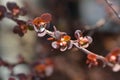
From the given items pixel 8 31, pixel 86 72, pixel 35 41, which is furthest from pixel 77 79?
pixel 8 31

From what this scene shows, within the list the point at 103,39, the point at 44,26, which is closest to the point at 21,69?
the point at 103,39

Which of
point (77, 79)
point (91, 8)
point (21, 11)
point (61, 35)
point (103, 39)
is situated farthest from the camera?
point (91, 8)

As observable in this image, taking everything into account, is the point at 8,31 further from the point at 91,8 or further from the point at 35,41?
the point at 91,8

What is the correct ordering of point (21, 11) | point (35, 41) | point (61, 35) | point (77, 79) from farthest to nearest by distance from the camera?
point (35, 41) → point (77, 79) → point (21, 11) → point (61, 35)

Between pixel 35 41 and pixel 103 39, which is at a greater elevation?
pixel 35 41

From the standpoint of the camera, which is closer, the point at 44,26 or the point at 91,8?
the point at 44,26

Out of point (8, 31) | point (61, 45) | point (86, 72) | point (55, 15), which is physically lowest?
point (86, 72)

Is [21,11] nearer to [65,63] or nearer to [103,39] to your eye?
[65,63]
